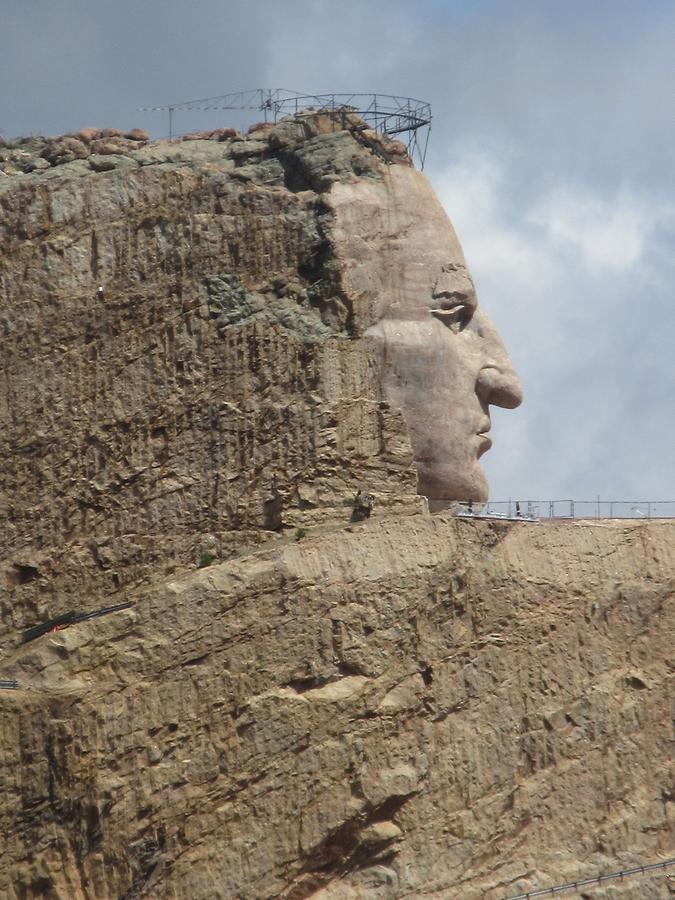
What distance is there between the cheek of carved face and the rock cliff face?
575mm

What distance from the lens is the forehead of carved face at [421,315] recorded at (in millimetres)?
33656

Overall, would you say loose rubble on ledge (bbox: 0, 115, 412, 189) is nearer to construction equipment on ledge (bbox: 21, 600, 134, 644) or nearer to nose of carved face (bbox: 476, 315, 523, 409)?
nose of carved face (bbox: 476, 315, 523, 409)

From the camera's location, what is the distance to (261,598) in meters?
31.7

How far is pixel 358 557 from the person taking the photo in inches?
1265

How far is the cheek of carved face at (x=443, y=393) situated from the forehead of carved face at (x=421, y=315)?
1cm

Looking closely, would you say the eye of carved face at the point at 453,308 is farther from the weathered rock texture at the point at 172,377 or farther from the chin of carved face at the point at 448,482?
the chin of carved face at the point at 448,482

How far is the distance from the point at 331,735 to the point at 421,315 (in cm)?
574

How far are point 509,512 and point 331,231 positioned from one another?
427cm

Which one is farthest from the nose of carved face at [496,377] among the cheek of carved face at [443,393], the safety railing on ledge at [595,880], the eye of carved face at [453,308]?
the safety railing on ledge at [595,880]

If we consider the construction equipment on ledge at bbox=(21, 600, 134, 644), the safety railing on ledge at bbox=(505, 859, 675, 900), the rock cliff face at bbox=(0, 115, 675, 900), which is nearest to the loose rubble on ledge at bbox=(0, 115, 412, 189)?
the rock cliff face at bbox=(0, 115, 675, 900)

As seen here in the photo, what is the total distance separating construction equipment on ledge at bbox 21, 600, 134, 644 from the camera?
3241 cm

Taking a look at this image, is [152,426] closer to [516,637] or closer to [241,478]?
[241,478]


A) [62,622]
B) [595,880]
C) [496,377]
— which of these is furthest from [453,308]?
[595,880]

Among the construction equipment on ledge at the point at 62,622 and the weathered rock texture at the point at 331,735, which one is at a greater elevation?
the construction equipment on ledge at the point at 62,622
